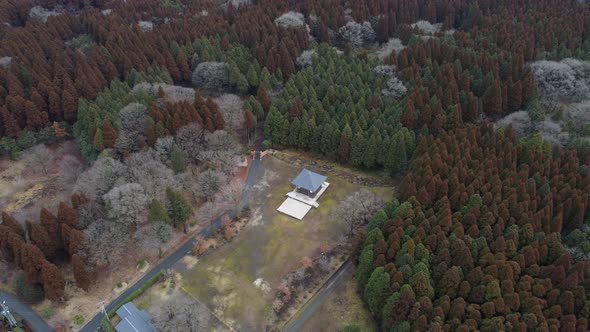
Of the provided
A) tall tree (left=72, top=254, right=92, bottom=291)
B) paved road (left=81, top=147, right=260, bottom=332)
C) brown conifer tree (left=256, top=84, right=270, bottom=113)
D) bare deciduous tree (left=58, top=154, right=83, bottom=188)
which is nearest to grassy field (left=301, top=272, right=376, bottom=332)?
paved road (left=81, top=147, right=260, bottom=332)

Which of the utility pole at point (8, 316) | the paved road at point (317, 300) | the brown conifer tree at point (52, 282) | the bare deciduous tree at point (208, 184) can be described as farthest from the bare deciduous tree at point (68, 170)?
the paved road at point (317, 300)

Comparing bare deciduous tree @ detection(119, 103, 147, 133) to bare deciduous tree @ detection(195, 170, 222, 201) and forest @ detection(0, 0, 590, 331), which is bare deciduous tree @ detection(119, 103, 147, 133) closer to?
forest @ detection(0, 0, 590, 331)

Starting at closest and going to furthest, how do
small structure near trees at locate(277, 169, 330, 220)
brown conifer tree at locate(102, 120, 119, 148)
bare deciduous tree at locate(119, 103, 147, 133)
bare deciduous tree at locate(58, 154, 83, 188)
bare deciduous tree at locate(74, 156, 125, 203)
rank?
bare deciduous tree at locate(74, 156, 125, 203)
small structure near trees at locate(277, 169, 330, 220)
brown conifer tree at locate(102, 120, 119, 148)
bare deciduous tree at locate(119, 103, 147, 133)
bare deciduous tree at locate(58, 154, 83, 188)

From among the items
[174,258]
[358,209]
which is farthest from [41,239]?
[358,209]

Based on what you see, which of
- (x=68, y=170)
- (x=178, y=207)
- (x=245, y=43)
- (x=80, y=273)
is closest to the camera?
(x=80, y=273)

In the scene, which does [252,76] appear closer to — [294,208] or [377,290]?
[294,208]

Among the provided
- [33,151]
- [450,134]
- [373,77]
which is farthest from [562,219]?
[33,151]
